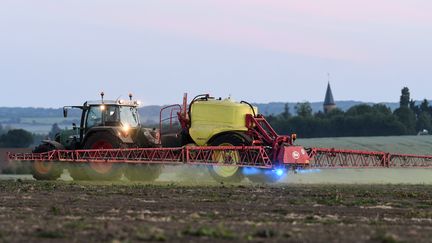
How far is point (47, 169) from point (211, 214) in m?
17.8

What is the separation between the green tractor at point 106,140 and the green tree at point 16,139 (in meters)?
89.0

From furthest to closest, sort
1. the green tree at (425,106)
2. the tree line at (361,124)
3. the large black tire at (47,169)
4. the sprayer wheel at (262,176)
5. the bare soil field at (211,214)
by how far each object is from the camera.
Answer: the green tree at (425,106)
the tree line at (361,124)
the large black tire at (47,169)
the sprayer wheel at (262,176)
the bare soil field at (211,214)

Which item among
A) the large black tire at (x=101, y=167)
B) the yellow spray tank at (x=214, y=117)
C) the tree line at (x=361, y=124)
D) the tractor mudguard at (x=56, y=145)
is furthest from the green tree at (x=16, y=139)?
the yellow spray tank at (x=214, y=117)

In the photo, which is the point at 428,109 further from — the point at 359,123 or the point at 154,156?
the point at 154,156

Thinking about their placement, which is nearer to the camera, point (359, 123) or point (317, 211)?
point (317, 211)

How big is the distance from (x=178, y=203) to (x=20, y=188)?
28.1 feet

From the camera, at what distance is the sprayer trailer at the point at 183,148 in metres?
34.2

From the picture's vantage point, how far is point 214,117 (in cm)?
3569

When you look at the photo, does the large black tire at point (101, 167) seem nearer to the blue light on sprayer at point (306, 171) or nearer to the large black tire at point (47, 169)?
the large black tire at point (47, 169)

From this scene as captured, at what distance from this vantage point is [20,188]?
2914 centimetres

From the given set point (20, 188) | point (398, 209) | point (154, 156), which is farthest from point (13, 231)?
Result: point (154, 156)

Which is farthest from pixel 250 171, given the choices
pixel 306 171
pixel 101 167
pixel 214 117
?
pixel 101 167

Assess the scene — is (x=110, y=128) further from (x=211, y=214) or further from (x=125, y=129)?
(x=211, y=214)

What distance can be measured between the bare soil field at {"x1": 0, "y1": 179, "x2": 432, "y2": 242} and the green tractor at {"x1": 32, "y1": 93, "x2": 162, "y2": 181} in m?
5.92
